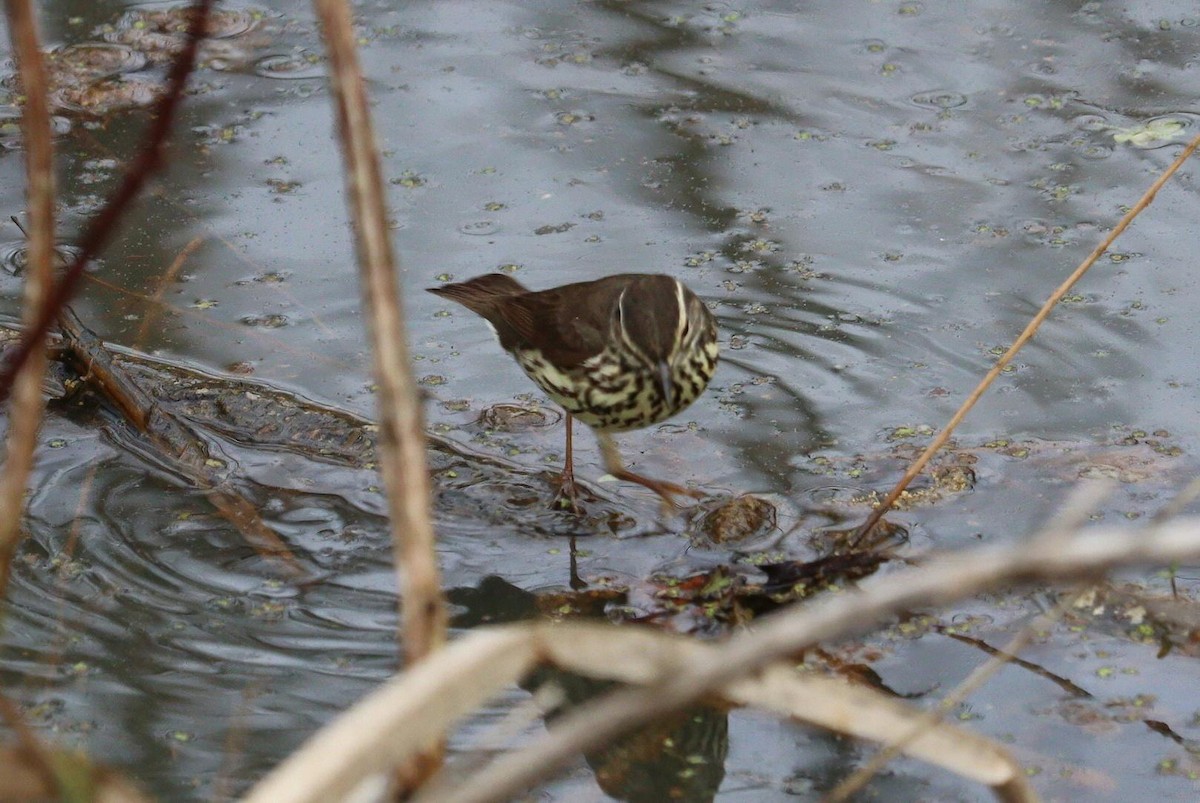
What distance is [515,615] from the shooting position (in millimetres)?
4637

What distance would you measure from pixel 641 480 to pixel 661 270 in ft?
5.10

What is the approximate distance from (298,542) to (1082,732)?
2511 mm

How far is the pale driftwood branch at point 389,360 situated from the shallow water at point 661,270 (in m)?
2.00

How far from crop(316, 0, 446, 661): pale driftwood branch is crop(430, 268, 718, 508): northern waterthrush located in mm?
3199

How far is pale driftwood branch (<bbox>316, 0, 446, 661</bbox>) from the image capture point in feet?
4.85

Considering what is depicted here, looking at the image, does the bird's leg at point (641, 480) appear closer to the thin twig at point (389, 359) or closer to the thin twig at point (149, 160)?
the thin twig at point (389, 359)

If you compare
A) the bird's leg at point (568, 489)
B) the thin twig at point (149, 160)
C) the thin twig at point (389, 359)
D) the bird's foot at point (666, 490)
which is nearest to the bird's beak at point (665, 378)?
the bird's foot at point (666, 490)

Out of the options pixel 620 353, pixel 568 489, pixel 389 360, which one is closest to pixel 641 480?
pixel 568 489

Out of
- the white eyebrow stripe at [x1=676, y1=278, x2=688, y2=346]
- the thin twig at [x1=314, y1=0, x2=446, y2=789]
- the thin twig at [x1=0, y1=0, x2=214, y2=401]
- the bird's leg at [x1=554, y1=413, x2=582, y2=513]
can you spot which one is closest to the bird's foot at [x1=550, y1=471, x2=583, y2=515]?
the bird's leg at [x1=554, y1=413, x2=582, y2=513]

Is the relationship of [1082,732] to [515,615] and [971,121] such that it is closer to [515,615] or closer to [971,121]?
[515,615]

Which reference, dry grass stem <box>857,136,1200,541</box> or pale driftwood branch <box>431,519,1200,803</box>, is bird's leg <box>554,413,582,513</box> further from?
pale driftwood branch <box>431,519,1200,803</box>

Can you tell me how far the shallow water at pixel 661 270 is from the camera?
4.16m

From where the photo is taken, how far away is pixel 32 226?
1.51 meters

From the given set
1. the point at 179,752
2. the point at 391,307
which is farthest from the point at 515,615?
the point at 391,307
